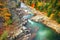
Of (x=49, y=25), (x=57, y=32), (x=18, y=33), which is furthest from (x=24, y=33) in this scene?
(x=49, y=25)

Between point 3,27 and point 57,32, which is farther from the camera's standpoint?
point 57,32

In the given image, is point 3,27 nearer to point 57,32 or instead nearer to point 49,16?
point 57,32

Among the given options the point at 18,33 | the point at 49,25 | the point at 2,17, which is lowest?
the point at 49,25

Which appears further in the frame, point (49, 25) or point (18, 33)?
point (49, 25)

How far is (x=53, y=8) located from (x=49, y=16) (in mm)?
1739

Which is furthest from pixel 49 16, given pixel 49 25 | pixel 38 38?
pixel 38 38

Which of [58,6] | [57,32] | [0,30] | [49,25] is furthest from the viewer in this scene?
[58,6]

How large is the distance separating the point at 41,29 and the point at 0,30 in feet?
25.4

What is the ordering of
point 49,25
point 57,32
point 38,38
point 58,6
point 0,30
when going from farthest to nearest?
1. point 58,6
2. point 49,25
3. point 57,32
4. point 38,38
5. point 0,30

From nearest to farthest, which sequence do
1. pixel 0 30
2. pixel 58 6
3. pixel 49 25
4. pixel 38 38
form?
1. pixel 0 30
2. pixel 38 38
3. pixel 49 25
4. pixel 58 6

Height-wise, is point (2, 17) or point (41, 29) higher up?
point (2, 17)

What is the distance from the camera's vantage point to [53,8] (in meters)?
30.8

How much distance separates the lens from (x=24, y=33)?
71.1 ft

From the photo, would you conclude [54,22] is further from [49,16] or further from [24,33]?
[24,33]
